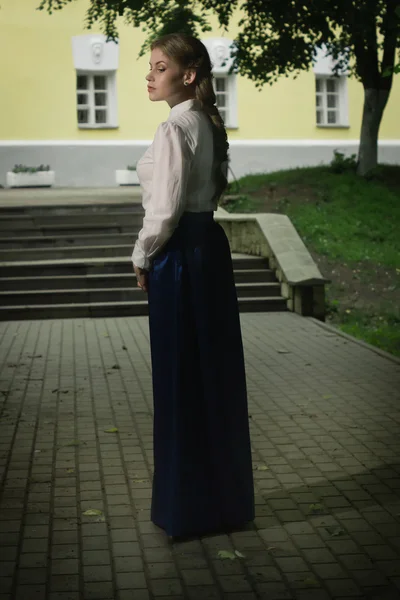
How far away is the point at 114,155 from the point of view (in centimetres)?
2861

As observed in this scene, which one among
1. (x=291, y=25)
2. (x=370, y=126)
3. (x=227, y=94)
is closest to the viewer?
(x=291, y=25)

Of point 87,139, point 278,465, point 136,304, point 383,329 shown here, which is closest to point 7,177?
point 87,139

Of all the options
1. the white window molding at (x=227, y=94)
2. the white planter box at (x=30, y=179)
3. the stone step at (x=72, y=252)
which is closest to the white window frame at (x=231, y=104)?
the white window molding at (x=227, y=94)

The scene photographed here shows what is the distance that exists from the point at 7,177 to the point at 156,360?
928 inches

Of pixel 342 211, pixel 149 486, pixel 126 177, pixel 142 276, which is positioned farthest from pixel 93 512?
pixel 126 177

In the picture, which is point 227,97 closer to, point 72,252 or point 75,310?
point 72,252

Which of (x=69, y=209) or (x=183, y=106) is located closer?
(x=183, y=106)

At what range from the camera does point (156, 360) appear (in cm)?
462

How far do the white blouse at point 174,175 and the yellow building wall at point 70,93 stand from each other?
944 inches

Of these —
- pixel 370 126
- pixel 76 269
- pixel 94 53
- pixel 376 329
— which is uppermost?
pixel 94 53

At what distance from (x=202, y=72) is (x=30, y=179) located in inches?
911

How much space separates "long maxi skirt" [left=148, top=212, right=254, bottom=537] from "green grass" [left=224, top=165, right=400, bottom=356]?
840 centimetres

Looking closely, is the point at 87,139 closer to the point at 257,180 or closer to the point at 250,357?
the point at 257,180

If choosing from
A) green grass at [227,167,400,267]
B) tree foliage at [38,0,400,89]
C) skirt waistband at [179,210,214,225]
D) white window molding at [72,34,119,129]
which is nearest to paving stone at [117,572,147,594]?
skirt waistband at [179,210,214,225]
